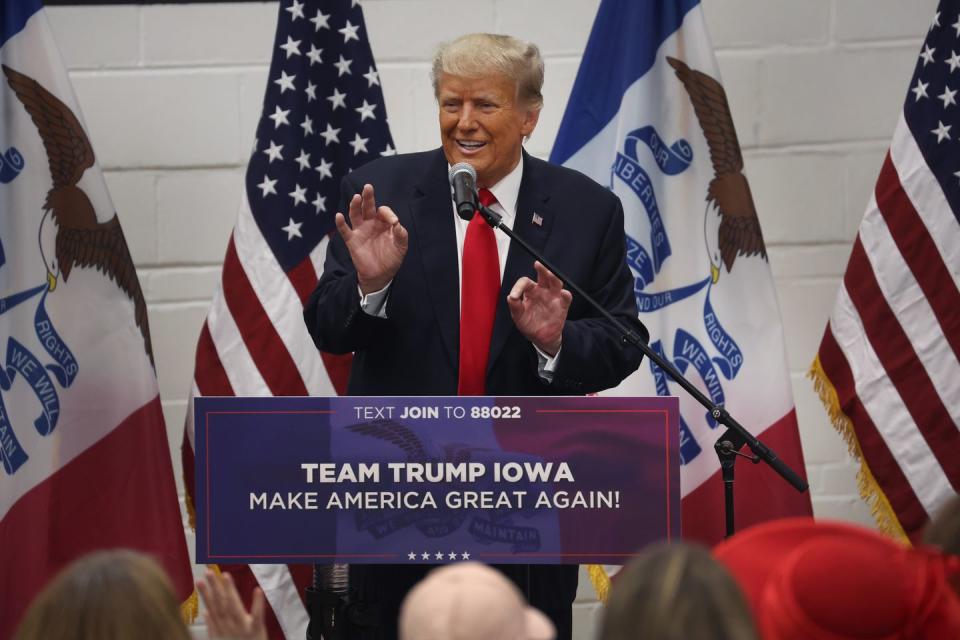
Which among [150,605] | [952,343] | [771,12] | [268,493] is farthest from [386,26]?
[150,605]

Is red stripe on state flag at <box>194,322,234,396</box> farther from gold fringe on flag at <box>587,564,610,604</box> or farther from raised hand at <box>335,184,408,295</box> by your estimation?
raised hand at <box>335,184,408,295</box>

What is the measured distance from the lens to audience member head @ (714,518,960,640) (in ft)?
5.03

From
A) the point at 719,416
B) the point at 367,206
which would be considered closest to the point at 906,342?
the point at 719,416

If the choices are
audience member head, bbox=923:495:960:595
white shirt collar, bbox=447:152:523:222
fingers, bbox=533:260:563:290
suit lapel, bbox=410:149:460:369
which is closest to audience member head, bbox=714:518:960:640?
audience member head, bbox=923:495:960:595

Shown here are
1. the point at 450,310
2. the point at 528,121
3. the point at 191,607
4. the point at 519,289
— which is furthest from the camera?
the point at 191,607

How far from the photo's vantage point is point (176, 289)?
15.0ft

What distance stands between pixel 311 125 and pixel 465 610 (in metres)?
2.84

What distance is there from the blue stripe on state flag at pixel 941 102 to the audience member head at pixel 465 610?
117 inches

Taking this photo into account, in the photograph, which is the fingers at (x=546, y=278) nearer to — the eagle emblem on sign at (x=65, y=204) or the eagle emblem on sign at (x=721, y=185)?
the eagle emblem on sign at (x=721, y=185)

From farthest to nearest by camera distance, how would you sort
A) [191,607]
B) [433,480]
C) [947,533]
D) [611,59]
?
1. [611,59]
2. [191,607]
3. [433,480]
4. [947,533]

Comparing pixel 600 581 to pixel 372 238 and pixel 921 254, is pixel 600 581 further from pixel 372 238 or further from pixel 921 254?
pixel 372 238

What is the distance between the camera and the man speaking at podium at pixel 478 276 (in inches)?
A: 104

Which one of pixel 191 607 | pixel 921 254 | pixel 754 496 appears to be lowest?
pixel 191 607

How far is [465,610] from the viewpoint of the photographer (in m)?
1.45
